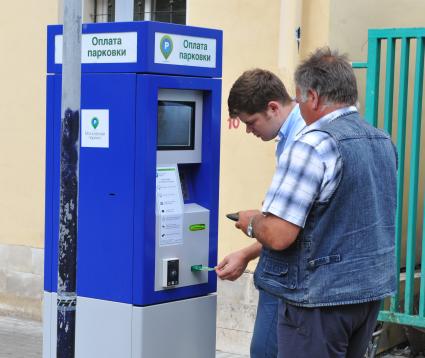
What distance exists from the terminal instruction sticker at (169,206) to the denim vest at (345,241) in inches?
30.7

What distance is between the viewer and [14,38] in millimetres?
7910

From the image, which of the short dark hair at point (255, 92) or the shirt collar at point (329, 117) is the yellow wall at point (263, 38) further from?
the shirt collar at point (329, 117)

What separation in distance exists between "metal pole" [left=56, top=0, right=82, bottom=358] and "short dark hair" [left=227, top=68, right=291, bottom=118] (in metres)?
0.99

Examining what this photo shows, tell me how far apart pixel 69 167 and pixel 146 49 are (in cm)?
77

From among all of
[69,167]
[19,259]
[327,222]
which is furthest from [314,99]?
[19,259]

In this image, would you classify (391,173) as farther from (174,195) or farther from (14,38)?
(14,38)

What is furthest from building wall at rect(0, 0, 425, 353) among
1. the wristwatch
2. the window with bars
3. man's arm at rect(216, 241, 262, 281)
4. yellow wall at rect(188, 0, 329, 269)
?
the wristwatch

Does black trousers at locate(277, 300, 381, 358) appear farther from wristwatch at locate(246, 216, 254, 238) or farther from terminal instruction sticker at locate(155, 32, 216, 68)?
terminal instruction sticker at locate(155, 32, 216, 68)

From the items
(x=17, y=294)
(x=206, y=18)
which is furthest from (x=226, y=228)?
(x=17, y=294)

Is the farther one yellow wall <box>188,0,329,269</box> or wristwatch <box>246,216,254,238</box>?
yellow wall <box>188,0,329,269</box>

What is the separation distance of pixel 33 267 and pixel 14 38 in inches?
75.7

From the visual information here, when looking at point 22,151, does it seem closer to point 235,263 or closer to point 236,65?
point 236,65

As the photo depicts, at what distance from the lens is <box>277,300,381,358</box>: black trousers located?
11.7 feet

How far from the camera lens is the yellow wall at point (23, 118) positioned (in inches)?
306
